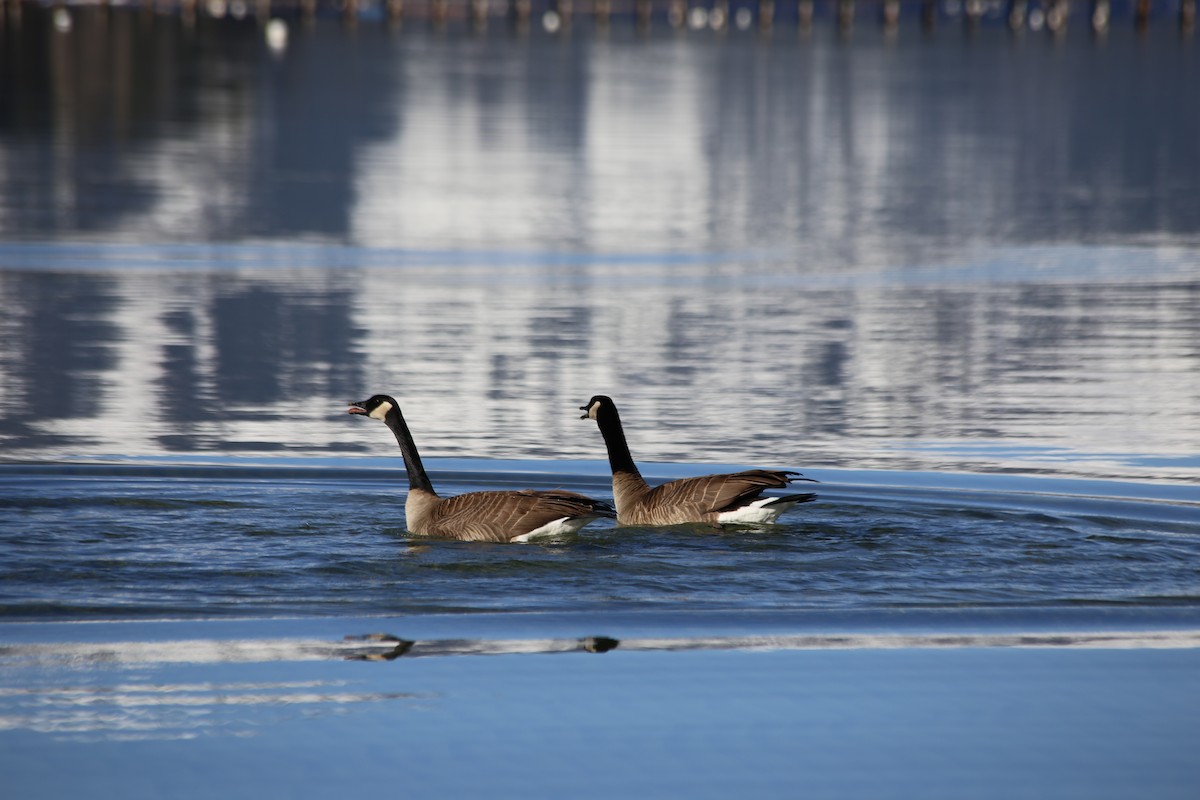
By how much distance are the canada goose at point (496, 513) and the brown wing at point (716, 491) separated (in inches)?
17.0

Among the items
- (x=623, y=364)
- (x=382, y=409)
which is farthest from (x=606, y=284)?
(x=382, y=409)

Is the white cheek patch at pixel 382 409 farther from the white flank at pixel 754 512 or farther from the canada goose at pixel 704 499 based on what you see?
the white flank at pixel 754 512

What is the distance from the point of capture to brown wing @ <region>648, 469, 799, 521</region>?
1166cm

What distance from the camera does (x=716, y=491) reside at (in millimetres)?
11820

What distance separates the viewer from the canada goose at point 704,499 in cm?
1173

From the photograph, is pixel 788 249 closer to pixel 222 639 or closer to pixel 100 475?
pixel 100 475

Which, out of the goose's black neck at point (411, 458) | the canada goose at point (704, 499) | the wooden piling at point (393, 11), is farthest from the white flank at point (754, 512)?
the wooden piling at point (393, 11)

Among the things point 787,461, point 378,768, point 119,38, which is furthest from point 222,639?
point 119,38

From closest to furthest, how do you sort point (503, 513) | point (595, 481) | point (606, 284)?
point (503, 513)
point (595, 481)
point (606, 284)

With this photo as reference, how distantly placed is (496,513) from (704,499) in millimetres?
1265

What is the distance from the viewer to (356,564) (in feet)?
36.3

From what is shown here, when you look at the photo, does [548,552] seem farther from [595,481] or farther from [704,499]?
[595,481]

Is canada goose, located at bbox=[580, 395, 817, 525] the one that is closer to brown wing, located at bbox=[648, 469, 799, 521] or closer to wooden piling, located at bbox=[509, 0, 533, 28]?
brown wing, located at bbox=[648, 469, 799, 521]

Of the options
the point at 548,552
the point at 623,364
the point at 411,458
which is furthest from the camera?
the point at 623,364
